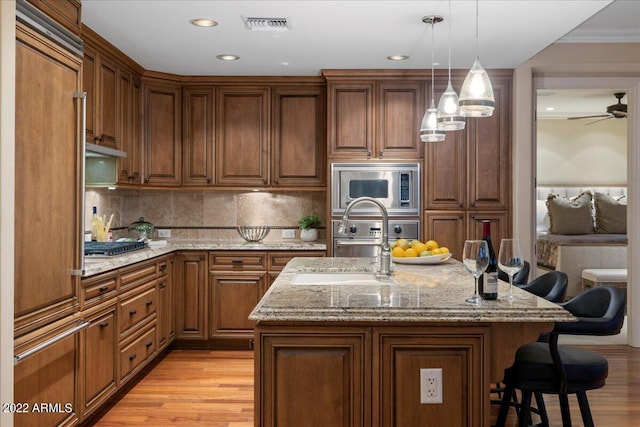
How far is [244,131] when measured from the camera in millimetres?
5109

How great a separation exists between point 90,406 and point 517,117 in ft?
12.8

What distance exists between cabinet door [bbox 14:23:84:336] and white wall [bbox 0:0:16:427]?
0.08m

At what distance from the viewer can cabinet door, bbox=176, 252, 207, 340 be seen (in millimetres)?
4805

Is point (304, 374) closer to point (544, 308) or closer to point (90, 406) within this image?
point (544, 308)

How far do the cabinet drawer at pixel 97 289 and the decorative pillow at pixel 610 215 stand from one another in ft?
22.3

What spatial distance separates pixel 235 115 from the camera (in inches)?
201

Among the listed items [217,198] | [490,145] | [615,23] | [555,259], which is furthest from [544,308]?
[555,259]

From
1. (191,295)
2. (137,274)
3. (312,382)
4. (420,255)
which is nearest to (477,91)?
(420,255)

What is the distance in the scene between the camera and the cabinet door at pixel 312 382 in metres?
1.94

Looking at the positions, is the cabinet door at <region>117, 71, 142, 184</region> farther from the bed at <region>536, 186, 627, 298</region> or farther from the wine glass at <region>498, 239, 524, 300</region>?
the bed at <region>536, 186, 627, 298</region>

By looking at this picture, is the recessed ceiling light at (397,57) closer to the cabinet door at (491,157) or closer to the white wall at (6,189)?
the cabinet door at (491,157)

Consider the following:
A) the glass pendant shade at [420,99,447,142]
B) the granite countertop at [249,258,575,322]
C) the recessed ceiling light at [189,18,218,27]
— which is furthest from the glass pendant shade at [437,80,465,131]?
the recessed ceiling light at [189,18,218,27]

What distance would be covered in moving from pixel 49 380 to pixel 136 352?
1.39 meters

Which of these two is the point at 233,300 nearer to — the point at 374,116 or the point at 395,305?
the point at 374,116
